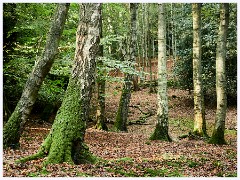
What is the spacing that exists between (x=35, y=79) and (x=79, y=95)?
226 cm

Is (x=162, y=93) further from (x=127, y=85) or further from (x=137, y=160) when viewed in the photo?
(x=137, y=160)

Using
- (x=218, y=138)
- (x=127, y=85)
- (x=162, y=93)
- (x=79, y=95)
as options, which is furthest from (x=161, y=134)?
(x=79, y=95)

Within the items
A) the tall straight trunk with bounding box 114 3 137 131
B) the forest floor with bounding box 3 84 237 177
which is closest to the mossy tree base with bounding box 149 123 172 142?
the forest floor with bounding box 3 84 237 177

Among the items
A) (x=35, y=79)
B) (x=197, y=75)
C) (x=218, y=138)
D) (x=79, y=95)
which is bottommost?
(x=218, y=138)

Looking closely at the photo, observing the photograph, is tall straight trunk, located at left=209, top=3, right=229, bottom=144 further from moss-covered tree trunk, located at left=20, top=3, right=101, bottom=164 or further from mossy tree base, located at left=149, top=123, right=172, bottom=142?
moss-covered tree trunk, located at left=20, top=3, right=101, bottom=164

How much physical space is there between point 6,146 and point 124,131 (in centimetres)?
878

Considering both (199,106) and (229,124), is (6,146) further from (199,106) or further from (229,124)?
(229,124)

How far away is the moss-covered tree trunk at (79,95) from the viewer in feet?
23.4

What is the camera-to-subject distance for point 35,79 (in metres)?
8.91

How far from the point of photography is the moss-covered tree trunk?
280 inches

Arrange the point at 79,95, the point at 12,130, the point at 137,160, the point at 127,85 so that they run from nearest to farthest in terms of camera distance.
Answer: the point at 79,95 → the point at 137,160 → the point at 12,130 → the point at 127,85

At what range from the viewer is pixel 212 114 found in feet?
72.9

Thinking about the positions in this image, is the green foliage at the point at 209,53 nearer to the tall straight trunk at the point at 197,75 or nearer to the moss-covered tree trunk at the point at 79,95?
the tall straight trunk at the point at 197,75

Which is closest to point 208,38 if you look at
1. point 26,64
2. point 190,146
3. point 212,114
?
point 212,114
